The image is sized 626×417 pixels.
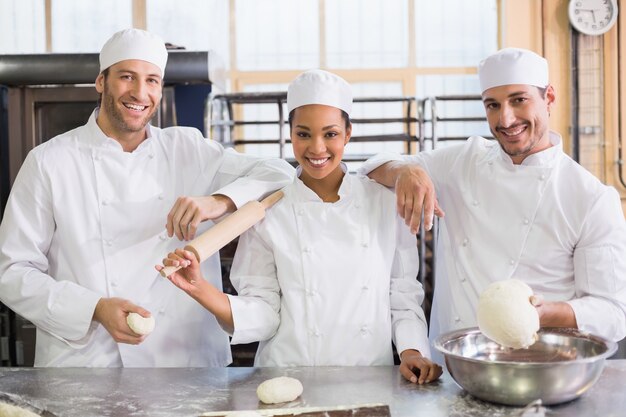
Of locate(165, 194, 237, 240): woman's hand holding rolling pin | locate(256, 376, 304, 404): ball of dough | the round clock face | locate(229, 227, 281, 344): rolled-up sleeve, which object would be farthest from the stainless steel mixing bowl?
the round clock face

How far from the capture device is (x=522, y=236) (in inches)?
72.2

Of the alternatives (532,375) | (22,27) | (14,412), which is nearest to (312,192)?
(532,375)

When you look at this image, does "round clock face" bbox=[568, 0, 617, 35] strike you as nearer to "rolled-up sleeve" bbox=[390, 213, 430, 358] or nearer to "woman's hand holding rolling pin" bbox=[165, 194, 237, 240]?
"rolled-up sleeve" bbox=[390, 213, 430, 358]

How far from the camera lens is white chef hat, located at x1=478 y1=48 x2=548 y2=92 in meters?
1.85

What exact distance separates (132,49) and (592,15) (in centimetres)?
478

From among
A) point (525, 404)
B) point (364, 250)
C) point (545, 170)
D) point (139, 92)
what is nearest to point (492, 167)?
point (545, 170)

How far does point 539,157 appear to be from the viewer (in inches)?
73.5

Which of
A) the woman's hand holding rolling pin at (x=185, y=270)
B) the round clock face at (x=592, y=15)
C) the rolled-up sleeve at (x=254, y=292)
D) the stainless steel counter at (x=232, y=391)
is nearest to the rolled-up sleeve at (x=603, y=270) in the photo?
the stainless steel counter at (x=232, y=391)

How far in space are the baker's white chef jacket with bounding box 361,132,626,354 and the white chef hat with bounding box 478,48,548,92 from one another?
0.19 m

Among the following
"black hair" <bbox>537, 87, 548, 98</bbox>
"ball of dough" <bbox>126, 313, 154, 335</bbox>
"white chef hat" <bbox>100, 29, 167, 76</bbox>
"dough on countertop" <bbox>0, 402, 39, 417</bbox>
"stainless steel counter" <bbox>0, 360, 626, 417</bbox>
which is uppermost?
"white chef hat" <bbox>100, 29, 167, 76</bbox>

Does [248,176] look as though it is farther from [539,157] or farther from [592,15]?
[592,15]

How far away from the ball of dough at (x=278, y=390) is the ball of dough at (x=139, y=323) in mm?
344

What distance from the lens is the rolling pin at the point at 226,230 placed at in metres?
1.57

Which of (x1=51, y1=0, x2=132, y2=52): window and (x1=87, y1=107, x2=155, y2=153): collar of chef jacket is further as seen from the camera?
(x1=51, y1=0, x2=132, y2=52): window
